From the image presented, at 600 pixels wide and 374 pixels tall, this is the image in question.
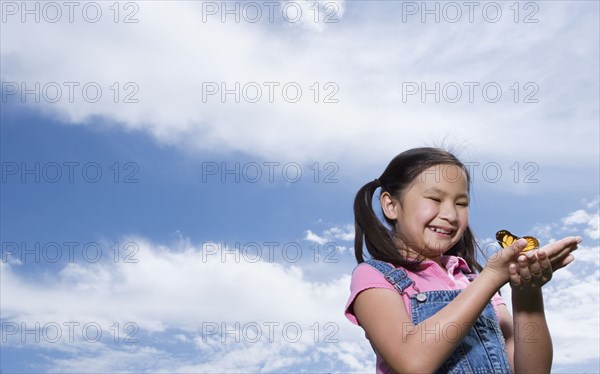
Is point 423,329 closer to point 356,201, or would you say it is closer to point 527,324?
point 527,324

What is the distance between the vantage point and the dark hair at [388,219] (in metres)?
3.77

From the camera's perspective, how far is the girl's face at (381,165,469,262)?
3.69m

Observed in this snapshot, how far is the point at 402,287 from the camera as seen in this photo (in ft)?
11.6

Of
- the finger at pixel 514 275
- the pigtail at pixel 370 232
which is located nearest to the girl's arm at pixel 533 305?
the finger at pixel 514 275

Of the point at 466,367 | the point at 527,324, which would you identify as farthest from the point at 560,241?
the point at 466,367

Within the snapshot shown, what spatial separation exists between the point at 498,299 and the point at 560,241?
36.6 inches

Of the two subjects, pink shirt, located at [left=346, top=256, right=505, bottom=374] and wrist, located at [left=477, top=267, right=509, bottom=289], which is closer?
wrist, located at [left=477, top=267, right=509, bottom=289]

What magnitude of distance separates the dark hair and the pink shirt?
9cm

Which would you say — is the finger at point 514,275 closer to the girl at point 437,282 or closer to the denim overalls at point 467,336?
the girl at point 437,282

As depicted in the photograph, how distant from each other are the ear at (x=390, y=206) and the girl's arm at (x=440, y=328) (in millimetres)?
797

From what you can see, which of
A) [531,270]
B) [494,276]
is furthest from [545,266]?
[494,276]

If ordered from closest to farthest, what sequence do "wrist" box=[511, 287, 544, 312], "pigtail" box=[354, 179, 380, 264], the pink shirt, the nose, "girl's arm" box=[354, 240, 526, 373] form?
1. "girl's arm" box=[354, 240, 526, 373]
2. "wrist" box=[511, 287, 544, 312]
3. the pink shirt
4. the nose
5. "pigtail" box=[354, 179, 380, 264]

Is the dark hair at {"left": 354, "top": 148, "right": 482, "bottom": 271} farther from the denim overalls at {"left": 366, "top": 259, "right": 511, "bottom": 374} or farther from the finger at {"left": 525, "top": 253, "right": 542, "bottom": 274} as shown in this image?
the finger at {"left": 525, "top": 253, "right": 542, "bottom": 274}

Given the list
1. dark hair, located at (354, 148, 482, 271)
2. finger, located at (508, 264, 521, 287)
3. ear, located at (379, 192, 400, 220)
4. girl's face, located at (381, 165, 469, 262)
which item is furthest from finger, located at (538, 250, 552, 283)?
ear, located at (379, 192, 400, 220)
